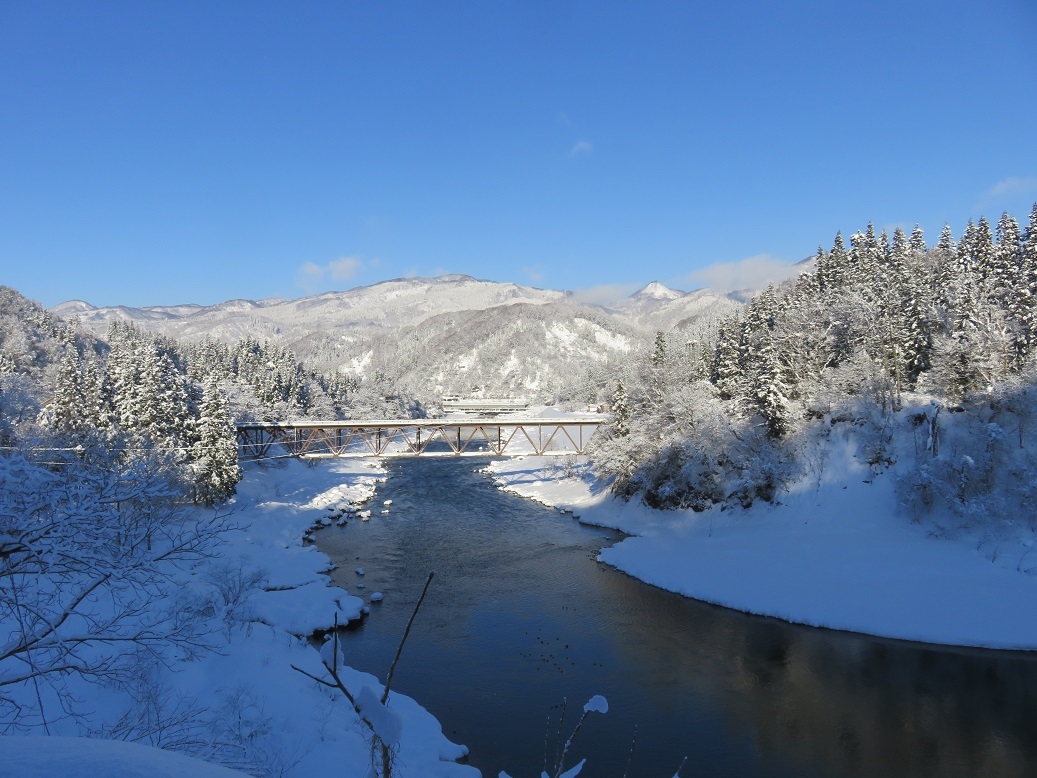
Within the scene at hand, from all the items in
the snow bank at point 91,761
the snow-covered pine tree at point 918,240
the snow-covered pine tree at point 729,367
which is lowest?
the snow bank at point 91,761

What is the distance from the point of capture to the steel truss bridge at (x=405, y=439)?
4950cm

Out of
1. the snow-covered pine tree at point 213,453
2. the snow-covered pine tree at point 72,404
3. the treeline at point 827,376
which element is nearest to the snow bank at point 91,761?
the snow-covered pine tree at point 213,453

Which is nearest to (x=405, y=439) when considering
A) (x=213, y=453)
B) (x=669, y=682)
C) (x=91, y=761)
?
(x=213, y=453)

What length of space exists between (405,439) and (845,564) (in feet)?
156

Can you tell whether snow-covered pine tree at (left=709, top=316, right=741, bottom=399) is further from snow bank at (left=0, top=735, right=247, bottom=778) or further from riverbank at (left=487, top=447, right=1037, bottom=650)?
snow bank at (left=0, top=735, right=247, bottom=778)

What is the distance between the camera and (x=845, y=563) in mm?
30266

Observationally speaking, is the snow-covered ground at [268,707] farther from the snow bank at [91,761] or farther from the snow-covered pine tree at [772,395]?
the snow-covered pine tree at [772,395]

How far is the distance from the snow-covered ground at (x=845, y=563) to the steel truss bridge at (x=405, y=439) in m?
13.4

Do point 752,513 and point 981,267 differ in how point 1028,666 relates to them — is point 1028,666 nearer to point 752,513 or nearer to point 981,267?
point 752,513

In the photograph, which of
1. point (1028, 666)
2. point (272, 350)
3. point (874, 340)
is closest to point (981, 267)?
point (874, 340)

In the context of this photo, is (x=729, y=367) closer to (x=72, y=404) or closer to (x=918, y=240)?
(x=918, y=240)

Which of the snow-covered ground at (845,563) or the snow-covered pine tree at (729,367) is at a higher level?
the snow-covered pine tree at (729,367)

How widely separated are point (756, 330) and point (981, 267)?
18.8 meters

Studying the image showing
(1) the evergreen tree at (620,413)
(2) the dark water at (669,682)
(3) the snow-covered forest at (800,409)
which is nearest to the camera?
(2) the dark water at (669,682)
